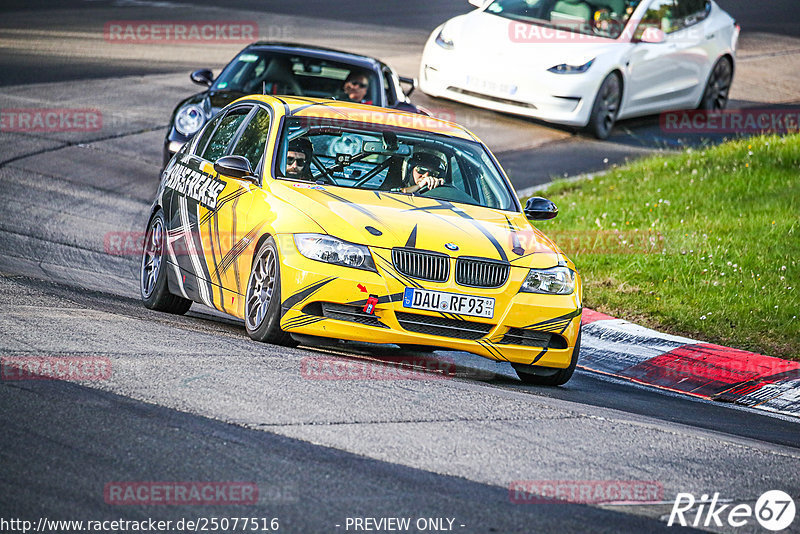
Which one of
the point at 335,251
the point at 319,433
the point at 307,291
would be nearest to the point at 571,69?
the point at 335,251

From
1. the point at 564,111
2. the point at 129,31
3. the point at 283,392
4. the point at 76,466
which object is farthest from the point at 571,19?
the point at 76,466

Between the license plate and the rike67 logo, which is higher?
the rike67 logo

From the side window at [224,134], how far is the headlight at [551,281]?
2642 millimetres

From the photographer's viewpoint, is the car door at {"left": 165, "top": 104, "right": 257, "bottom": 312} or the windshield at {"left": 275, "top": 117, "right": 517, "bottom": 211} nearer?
the car door at {"left": 165, "top": 104, "right": 257, "bottom": 312}

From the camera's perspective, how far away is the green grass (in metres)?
10.2

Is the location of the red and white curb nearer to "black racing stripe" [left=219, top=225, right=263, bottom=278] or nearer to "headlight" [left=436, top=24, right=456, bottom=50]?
"black racing stripe" [left=219, top=225, right=263, bottom=278]

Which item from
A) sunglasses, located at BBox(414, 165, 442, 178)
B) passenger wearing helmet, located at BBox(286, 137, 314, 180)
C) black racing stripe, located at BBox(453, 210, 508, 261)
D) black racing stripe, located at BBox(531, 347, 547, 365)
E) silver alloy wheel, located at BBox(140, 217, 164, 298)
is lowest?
silver alloy wheel, located at BBox(140, 217, 164, 298)

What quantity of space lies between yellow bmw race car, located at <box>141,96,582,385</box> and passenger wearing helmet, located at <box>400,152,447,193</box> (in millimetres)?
11

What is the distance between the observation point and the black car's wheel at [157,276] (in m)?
9.30

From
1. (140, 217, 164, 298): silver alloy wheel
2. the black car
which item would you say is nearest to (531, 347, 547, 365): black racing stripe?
(140, 217, 164, 298): silver alloy wheel

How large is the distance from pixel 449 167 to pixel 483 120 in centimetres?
968

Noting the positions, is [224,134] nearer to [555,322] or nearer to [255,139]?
[255,139]

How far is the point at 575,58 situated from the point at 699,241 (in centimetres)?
581

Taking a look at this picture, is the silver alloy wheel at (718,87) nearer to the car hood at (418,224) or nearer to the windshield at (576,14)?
the windshield at (576,14)
